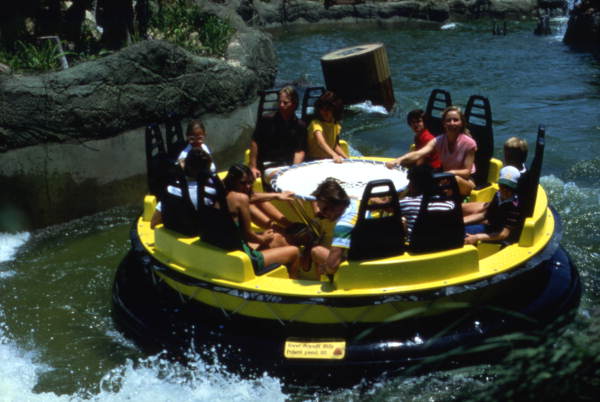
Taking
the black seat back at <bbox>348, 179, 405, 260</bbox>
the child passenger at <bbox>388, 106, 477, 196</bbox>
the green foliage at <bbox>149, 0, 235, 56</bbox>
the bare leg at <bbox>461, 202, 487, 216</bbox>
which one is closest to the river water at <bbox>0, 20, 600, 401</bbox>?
the black seat back at <bbox>348, 179, 405, 260</bbox>

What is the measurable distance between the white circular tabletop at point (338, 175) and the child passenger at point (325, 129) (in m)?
0.28

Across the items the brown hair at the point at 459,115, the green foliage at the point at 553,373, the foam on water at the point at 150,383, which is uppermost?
the brown hair at the point at 459,115

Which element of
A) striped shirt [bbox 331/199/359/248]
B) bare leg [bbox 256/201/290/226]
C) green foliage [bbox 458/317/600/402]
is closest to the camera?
green foliage [bbox 458/317/600/402]

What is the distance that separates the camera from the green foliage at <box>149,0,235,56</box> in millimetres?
10367

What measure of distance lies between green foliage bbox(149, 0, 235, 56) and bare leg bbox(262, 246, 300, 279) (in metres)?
6.18

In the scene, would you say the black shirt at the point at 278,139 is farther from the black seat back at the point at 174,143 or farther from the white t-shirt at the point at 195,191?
the white t-shirt at the point at 195,191

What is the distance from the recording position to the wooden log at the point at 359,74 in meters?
12.4

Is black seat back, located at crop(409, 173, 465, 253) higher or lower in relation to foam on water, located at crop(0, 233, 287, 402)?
higher

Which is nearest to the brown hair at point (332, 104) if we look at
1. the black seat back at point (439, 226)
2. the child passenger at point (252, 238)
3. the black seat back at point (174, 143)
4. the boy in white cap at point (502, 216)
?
the black seat back at point (174, 143)

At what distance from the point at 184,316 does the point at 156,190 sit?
1.38 m

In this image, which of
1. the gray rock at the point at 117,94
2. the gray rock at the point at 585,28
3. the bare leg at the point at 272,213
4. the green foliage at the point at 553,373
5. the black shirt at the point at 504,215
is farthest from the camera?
the gray rock at the point at 585,28

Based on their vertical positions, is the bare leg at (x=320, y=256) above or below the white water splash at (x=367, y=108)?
above

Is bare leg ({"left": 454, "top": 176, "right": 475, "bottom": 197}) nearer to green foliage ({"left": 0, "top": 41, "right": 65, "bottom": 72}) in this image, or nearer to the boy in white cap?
the boy in white cap

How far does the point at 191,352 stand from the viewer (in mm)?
4434
